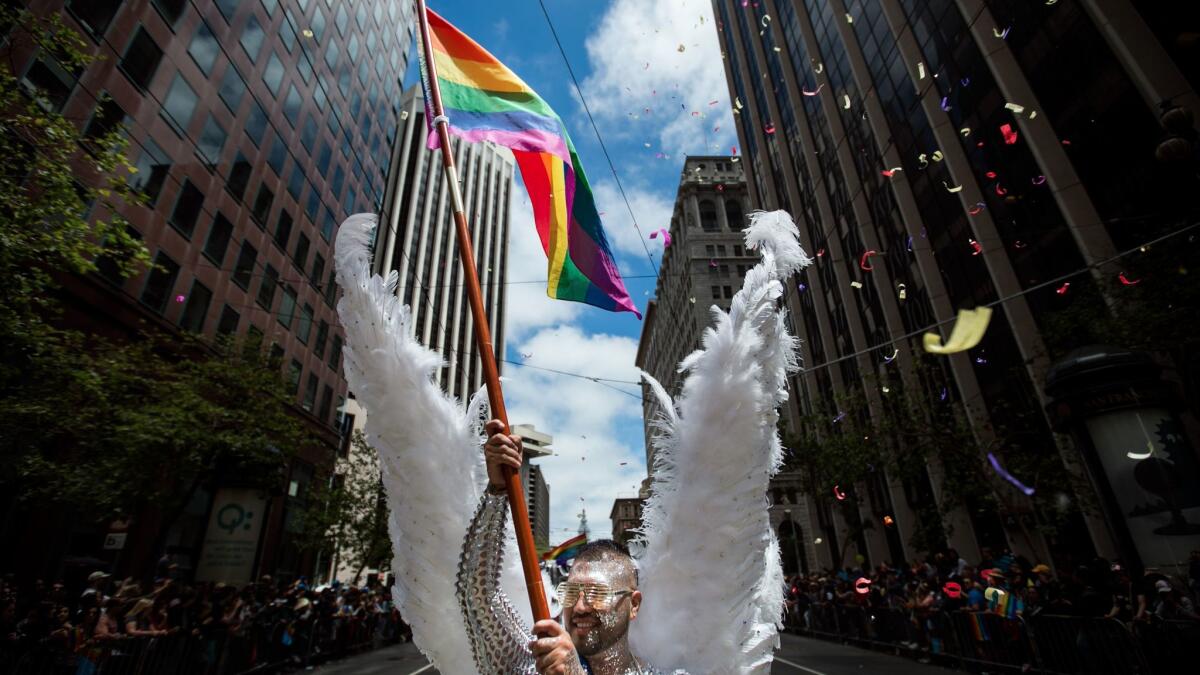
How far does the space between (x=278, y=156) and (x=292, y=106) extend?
2.74 metres

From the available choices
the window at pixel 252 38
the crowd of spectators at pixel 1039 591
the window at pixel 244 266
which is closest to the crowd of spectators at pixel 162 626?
the window at pixel 244 266

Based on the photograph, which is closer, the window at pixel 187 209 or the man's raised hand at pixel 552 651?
the man's raised hand at pixel 552 651

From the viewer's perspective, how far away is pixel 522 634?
7.01 ft

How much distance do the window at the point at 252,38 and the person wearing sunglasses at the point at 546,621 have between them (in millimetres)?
26317

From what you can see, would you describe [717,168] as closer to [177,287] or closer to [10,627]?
[177,287]

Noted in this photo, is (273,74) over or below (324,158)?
over

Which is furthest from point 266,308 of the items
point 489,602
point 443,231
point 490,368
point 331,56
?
point 443,231

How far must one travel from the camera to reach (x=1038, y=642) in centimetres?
782

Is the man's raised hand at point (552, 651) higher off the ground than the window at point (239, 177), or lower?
lower

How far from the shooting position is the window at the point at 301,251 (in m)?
26.4

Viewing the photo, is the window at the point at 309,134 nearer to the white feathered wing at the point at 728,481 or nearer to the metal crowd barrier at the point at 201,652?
the metal crowd barrier at the point at 201,652

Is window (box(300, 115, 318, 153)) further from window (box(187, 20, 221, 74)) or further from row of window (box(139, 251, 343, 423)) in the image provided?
row of window (box(139, 251, 343, 423))

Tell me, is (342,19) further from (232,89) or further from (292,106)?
(232,89)

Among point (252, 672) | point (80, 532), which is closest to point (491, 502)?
point (252, 672)
